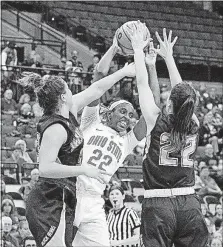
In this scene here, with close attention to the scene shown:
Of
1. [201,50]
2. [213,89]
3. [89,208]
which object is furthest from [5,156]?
[201,50]

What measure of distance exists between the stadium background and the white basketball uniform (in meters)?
3.85

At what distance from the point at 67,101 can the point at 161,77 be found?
13495mm

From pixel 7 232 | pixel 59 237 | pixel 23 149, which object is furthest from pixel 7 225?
pixel 59 237

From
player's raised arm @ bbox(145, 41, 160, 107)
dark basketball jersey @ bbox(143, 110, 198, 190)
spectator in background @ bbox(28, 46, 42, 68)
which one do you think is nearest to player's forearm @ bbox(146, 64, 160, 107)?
player's raised arm @ bbox(145, 41, 160, 107)

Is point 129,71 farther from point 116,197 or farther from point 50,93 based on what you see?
point 116,197

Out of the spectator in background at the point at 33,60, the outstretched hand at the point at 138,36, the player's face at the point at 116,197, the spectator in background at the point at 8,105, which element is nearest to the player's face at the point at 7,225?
the player's face at the point at 116,197

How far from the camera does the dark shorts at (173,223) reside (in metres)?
4.91

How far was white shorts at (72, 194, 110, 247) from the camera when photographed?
6227mm

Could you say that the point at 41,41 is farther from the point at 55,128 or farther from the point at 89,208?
the point at 55,128

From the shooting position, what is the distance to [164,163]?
198 inches

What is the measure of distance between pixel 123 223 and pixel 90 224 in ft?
5.38

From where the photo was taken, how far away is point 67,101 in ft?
17.0

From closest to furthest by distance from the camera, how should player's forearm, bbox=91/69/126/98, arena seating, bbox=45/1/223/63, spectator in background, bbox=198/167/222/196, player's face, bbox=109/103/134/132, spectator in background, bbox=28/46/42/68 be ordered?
player's forearm, bbox=91/69/126/98
player's face, bbox=109/103/134/132
spectator in background, bbox=198/167/222/196
spectator in background, bbox=28/46/42/68
arena seating, bbox=45/1/223/63

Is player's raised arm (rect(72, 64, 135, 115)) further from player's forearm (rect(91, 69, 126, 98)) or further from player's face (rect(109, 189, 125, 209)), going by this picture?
player's face (rect(109, 189, 125, 209))
